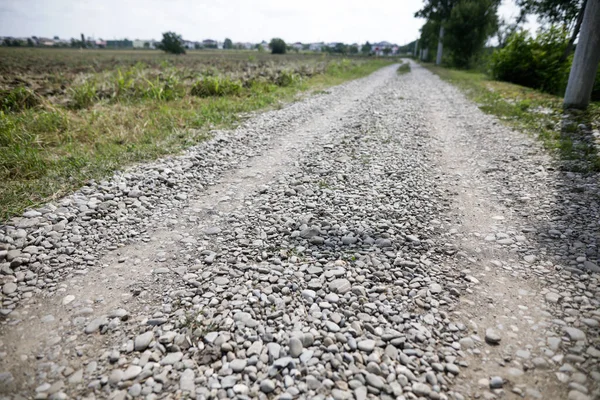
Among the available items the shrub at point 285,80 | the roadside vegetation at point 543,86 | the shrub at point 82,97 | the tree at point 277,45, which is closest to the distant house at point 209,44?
the tree at point 277,45

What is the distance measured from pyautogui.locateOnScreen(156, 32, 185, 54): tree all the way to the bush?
255 feet

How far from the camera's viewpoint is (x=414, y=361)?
3275mm

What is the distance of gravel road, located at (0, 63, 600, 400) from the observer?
3127 millimetres

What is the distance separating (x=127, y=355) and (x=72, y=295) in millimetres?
1494

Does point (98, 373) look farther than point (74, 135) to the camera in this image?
No

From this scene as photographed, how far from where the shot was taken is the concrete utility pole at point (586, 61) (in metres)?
11.2

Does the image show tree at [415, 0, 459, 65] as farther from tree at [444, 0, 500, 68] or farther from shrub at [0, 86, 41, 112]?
shrub at [0, 86, 41, 112]

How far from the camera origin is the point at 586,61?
11.9 meters

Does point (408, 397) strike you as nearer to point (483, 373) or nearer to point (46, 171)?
point (483, 373)

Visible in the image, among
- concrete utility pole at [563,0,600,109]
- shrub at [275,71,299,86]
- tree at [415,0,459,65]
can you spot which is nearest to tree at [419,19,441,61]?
tree at [415,0,459,65]

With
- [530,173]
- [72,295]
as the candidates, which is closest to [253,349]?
[72,295]

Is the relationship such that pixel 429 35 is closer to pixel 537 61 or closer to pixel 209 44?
pixel 537 61

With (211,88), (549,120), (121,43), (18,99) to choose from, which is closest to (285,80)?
(211,88)

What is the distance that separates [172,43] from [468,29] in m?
67.9
